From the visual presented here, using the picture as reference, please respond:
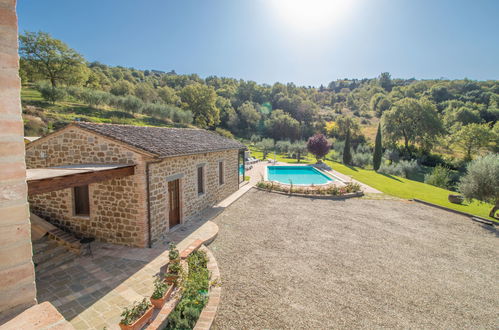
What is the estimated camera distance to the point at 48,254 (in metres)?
6.62

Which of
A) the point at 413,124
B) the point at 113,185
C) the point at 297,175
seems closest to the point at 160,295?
the point at 113,185

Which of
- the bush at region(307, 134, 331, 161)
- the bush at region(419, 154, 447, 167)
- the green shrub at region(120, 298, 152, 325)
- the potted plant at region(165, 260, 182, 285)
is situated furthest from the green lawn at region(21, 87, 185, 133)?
the bush at region(419, 154, 447, 167)

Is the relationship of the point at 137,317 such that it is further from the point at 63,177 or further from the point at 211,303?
the point at 63,177

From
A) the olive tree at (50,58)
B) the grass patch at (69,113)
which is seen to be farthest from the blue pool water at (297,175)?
the olive tree at (50,58)

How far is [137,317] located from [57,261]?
3971mm

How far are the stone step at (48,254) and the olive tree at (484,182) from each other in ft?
59.4

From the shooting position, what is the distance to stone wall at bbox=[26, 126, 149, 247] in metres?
7.41

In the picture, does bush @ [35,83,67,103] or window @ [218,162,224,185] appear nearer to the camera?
window @ [218,162,224,185]

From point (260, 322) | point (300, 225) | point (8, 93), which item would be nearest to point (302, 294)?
point (260, 322)

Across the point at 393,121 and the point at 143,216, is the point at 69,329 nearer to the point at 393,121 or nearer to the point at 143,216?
the point at 143,216

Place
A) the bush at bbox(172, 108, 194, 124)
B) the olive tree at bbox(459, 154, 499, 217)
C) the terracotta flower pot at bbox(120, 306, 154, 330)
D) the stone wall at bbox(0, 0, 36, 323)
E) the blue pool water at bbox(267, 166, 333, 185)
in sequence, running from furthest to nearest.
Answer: the bush at bbox(172, 108, 194, 124)
the blue pool water at bbox(267, 166, 333, 185)
the olive tree at bbox(459, 154, 499, 217)
the terracotta flower pot at bbox(120, 306, 154, 330)
the stone wall at bbox(0, 0, 36, 323)

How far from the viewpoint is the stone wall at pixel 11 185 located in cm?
156

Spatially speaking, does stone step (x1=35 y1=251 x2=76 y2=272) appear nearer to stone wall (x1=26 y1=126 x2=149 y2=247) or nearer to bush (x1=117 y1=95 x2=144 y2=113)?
stone wall (x1=26 y1=126 x2=149 y2=247)

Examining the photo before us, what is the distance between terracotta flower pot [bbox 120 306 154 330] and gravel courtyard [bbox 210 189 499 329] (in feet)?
4.51
